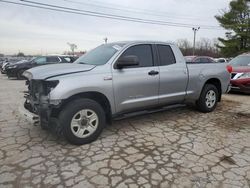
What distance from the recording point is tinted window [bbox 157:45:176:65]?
188 inches

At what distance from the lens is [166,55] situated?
16.0 ft

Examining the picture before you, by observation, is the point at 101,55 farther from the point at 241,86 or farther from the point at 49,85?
the point at 241,86

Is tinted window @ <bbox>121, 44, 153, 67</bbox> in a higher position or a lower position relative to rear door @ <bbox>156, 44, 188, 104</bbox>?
higher

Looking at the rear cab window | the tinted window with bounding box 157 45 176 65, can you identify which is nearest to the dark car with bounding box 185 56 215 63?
the tinted window with bounding box 157 45 176 65

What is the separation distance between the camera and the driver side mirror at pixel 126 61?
389 centimetres

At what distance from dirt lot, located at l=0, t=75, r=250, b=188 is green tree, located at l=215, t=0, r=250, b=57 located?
100ft

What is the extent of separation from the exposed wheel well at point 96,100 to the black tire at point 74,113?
0.07 m

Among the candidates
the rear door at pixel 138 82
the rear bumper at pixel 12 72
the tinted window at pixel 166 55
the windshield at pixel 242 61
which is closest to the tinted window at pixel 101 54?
the rear door at pixel 138 82

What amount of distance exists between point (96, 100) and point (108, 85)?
38 centimetres

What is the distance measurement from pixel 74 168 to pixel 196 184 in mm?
1590

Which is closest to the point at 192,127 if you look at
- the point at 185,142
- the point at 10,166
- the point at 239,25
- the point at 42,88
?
the point at 185,142

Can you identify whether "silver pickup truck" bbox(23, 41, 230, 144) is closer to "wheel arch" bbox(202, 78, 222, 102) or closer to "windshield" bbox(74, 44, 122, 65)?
"windshield" bbox(74, 44, 122, 65)

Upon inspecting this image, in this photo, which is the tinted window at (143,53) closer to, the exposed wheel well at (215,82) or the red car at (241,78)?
the exposed wheel well at (215,82)

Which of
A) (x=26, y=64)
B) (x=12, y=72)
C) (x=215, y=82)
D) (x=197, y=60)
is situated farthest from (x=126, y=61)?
(x=12, y=72)
